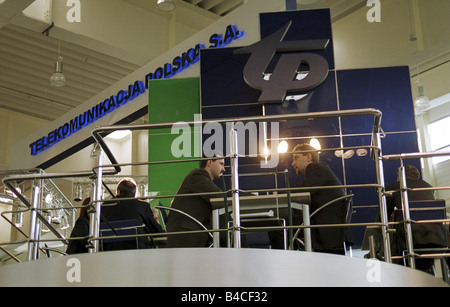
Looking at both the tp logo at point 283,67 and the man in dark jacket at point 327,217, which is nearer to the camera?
the man in dark jacket at point 327,217

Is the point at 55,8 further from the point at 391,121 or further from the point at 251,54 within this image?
the point at 391,121

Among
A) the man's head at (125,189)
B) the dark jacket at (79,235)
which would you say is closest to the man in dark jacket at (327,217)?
the man's head at (125,189)

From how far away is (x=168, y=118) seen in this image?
980cm

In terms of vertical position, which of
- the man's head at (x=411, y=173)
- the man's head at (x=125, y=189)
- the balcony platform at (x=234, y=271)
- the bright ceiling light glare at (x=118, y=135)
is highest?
the bright ceiling light glare at (x=118, y=135)

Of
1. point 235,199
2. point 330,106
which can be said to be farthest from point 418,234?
point 330,106

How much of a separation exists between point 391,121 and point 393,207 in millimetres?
3195

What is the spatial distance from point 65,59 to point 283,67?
7.97 metres

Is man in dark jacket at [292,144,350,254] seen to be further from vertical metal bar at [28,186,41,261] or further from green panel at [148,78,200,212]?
green panel at [148,78,200,212]

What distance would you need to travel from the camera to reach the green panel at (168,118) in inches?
372

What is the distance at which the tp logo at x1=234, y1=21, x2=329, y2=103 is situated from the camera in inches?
339

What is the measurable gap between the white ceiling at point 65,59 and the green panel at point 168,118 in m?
2.70

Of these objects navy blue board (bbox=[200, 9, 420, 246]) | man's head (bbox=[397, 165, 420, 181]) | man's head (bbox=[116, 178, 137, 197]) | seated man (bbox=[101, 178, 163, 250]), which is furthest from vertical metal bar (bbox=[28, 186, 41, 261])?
navy blue board (bbox=[200, 9, 420, 246])

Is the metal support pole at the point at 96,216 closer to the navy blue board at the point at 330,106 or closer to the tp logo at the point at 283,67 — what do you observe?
the navy blue board at the point at 330,106

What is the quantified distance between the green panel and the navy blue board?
2.06ft
